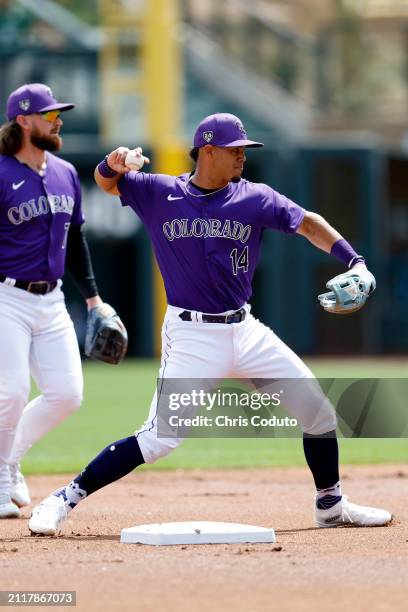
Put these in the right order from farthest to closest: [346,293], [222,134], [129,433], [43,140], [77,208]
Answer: [129,433] → [77,208] → [43,140] → [222,134] → [346,293]

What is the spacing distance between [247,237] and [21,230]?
1.16 m

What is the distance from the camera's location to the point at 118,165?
5.53 metres

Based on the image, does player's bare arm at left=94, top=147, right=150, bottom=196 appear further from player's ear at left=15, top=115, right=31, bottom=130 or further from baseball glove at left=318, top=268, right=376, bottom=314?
baseball glove at left=318, top=268, right=376, bottom=314

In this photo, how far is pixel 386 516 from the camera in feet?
18.9

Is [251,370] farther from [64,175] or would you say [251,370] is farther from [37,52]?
[37,52]

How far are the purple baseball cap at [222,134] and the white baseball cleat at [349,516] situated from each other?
1647 millimetres

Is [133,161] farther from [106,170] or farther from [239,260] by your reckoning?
[239,260]

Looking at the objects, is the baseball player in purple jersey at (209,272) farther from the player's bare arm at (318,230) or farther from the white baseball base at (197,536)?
the white baseball base at (197,536)

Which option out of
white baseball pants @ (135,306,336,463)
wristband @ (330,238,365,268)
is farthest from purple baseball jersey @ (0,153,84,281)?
wristband @ (330,238,365,268)

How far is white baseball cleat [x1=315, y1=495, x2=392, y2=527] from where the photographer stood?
5.75 meters

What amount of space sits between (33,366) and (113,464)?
3.00 feet

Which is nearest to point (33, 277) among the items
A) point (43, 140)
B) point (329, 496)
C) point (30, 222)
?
point (30, 222)

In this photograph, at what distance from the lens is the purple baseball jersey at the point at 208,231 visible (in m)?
5.45

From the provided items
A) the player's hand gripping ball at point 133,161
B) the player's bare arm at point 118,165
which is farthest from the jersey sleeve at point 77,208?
the player's hand gripping ball at point 133,161
